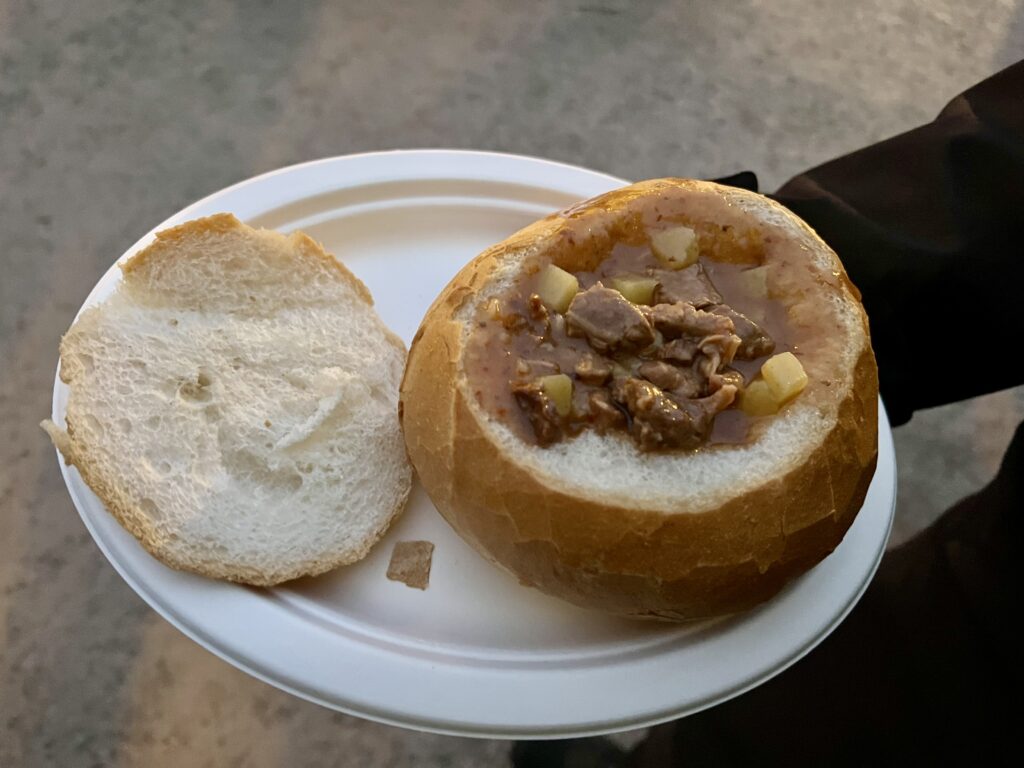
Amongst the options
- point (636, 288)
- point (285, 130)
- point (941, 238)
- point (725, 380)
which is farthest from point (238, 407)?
point (285, 130)

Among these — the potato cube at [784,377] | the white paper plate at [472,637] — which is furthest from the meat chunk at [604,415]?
the white paper plate at [472,637]

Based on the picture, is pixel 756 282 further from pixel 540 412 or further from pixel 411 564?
pixel 411 564

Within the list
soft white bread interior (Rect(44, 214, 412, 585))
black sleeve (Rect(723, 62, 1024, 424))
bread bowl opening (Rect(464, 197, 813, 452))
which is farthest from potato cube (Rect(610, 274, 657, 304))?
black sleeve (Rect(723, 62, 1024, 424))

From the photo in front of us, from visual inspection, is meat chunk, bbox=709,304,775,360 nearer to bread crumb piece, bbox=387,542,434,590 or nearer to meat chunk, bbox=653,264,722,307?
meat chunk, bbox=653,264,722,307

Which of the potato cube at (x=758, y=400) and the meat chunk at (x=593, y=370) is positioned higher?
the meat chunk at (x=593, y=370)

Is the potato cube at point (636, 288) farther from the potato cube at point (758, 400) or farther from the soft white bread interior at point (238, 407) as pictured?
the soft white bread interior at point (238, 407)

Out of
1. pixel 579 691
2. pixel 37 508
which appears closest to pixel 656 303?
pixel 579 691
